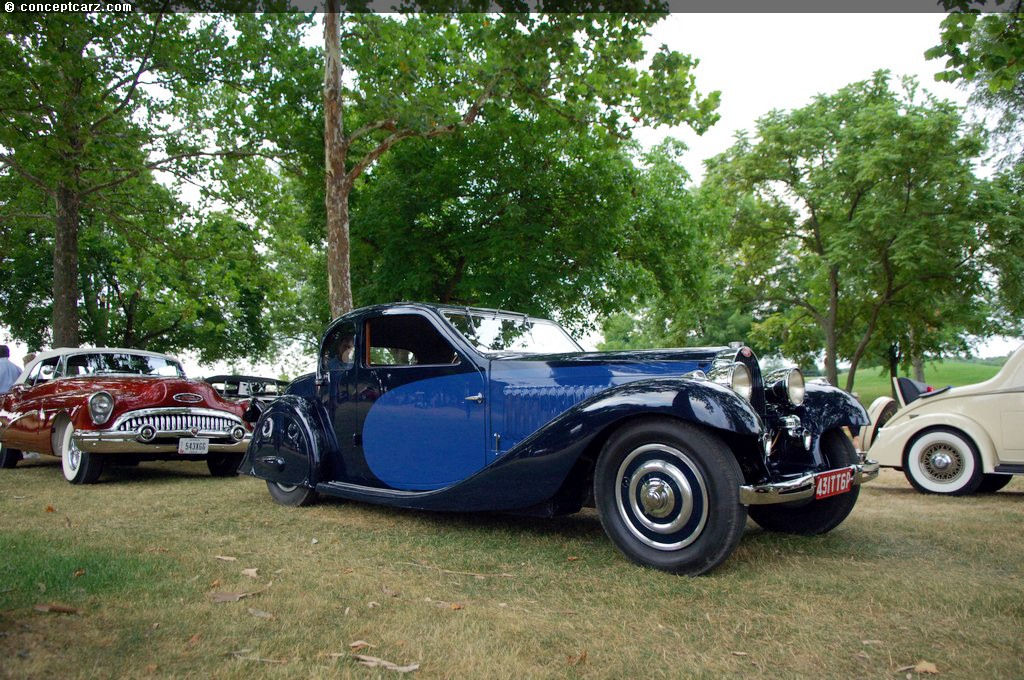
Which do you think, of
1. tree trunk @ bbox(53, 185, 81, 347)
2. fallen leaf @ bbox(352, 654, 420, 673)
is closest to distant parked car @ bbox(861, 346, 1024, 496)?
fallen leaf @ bbox(352, 654, 420, 673)

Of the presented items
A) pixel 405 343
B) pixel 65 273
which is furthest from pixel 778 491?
pixel 65 273

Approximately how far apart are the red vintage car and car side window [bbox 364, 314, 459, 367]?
3305 mm

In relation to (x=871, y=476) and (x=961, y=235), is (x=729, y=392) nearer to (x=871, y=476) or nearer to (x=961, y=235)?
(x=871, y=476)

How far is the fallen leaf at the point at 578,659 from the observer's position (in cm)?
285

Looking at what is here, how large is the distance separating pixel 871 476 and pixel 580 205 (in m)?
10.6

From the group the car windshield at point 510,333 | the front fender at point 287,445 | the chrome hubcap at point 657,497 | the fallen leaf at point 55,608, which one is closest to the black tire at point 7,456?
the front fender at point 287,445

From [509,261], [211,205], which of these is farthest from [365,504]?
[211,205]

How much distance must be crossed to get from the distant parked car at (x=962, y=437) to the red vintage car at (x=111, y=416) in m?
7.48

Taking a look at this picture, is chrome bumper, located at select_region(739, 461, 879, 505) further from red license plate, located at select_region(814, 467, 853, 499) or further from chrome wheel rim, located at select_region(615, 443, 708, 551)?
A: chrome wheel rim, located at select_region(615, 443, 708, 551)

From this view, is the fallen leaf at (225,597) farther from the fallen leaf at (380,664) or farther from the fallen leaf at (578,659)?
the fallen leaf at (578,659)

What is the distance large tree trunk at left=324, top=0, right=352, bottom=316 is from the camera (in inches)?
420

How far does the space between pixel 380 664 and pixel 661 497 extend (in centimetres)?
190

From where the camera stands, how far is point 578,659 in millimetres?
2875

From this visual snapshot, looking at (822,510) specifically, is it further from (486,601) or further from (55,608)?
(55,608)
